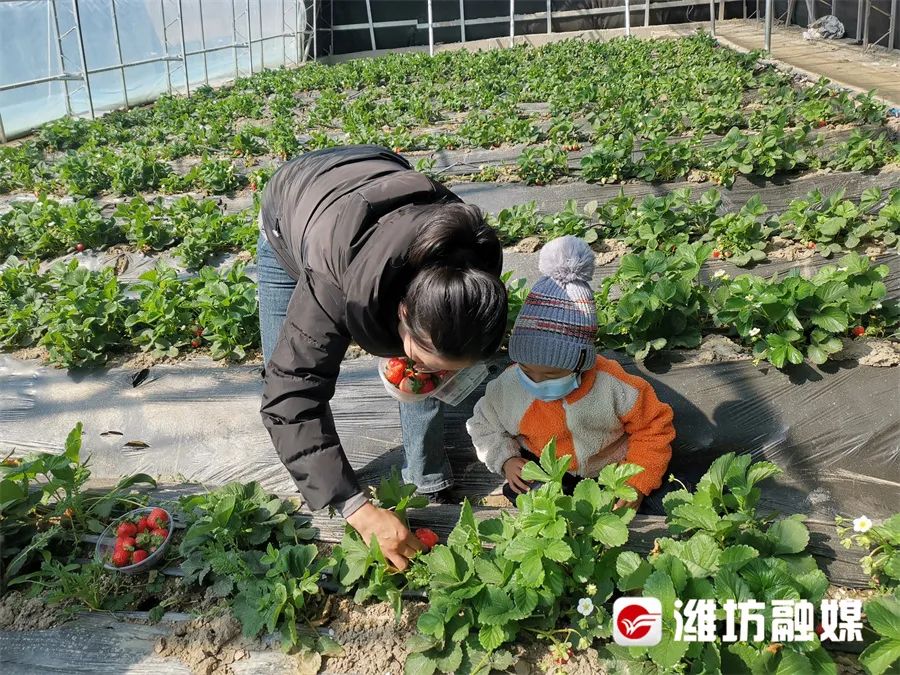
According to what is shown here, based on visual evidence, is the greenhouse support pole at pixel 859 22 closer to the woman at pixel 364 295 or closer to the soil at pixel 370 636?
the woman at pixel 364 295

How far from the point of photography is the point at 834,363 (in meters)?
2.73

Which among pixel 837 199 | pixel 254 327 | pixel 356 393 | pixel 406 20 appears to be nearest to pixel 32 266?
pixel 254 327

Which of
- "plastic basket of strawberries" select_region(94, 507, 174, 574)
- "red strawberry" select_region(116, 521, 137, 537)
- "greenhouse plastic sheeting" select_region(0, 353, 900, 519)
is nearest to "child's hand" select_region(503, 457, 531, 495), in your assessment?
"greenhouse plastic sheeting" select_region(0, 353, 900, 519)

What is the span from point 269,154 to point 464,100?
11.6 ft

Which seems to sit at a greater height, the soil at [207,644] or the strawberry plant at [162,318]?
the strawberry plant at [162,318]

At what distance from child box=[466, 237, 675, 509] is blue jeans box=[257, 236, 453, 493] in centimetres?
16

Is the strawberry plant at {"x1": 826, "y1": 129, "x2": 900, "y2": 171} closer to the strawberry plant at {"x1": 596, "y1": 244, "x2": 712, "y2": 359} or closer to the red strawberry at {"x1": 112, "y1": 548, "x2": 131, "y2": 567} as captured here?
the strawberry plant at {"x1": 596, "y1": 244, "x2": 712, "y2": 359}

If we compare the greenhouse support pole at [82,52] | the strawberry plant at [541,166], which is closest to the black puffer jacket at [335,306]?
the strawberry plant at [541,166]

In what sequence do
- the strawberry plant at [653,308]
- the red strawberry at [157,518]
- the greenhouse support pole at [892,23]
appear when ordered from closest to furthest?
1. the red strawberry at [157,518]
2. the strawberry plant at [653,308]
3. the greenhouse support pole at [892,23]

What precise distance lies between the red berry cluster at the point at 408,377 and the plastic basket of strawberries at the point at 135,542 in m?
0.88

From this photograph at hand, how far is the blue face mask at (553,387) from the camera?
2.22m

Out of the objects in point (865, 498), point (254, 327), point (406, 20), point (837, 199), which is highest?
point (406, 20)

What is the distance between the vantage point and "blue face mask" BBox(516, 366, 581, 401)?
7.28 ft

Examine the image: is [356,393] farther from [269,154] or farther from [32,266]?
[269,154]
